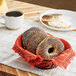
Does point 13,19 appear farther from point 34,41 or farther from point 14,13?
point 34,41

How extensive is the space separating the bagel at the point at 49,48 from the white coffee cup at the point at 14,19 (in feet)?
1.14

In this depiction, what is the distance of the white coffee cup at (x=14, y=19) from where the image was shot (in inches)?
37.5

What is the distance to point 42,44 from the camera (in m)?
0.65

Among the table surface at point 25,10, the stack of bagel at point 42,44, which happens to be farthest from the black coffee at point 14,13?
the stack of bagel at point 42,44

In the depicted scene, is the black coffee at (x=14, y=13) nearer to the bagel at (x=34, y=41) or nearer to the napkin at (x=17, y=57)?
the napkin at (x=17, y=57)

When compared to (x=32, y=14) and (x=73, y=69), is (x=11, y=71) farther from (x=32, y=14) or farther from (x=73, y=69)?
(x=32, y=14)

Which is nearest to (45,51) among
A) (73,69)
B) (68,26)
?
(73,69)

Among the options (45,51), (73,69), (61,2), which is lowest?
(61,2)

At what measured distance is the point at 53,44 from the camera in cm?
66

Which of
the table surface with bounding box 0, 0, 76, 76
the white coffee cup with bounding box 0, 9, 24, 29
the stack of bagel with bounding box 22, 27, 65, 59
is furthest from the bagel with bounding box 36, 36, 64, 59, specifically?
the white coffee cup with bounding box 0, 9, 24, 29

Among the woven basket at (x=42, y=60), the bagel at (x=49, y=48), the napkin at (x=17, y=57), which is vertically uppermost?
the bagel at (x=49, y=48)

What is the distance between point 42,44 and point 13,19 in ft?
1.18

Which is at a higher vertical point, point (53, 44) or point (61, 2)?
point (53, 44)

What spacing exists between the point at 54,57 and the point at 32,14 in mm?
573
